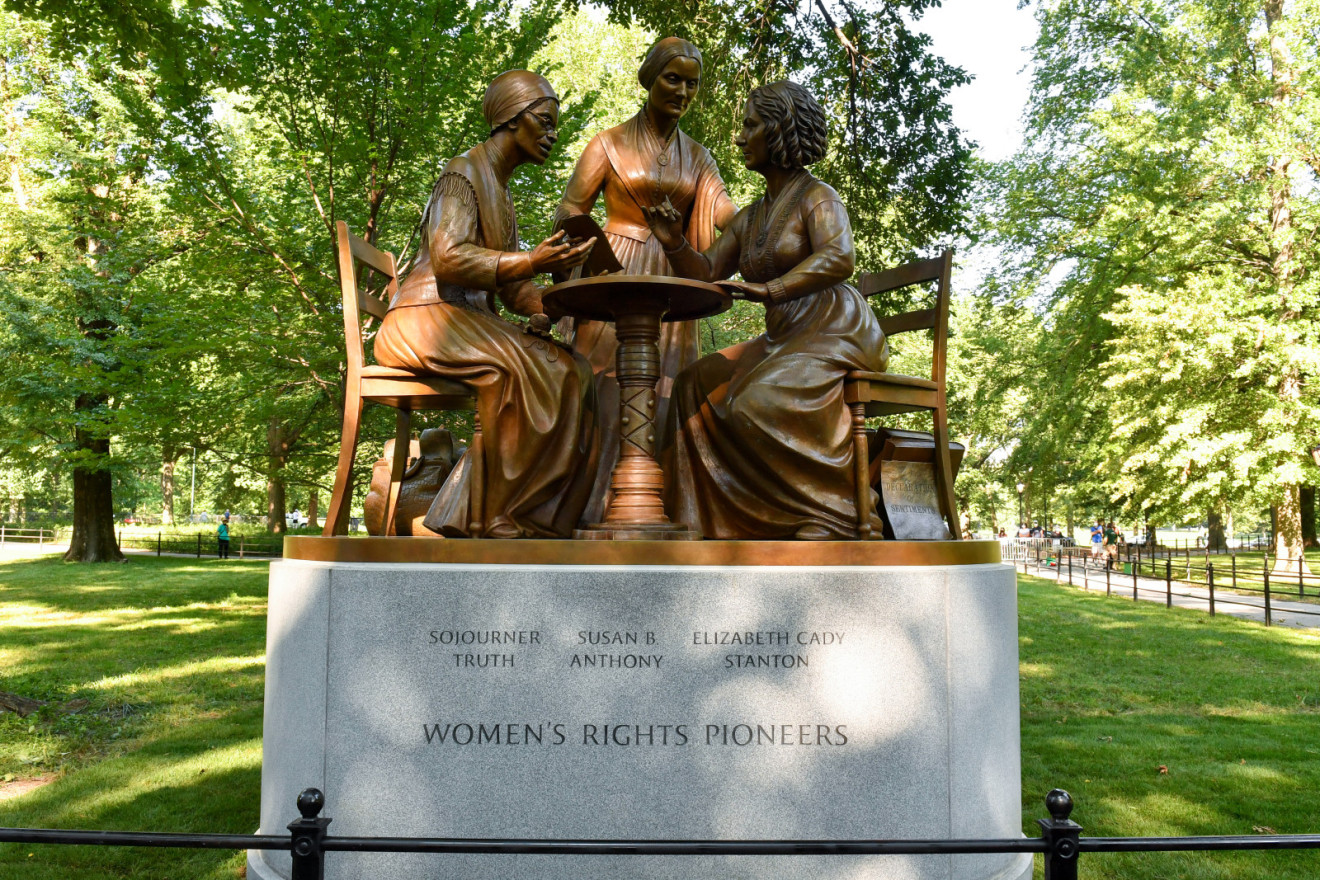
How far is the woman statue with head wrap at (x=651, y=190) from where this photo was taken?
538 cm

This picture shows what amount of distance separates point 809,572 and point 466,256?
2027 mm

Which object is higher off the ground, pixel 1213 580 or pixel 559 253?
pixel 559 253

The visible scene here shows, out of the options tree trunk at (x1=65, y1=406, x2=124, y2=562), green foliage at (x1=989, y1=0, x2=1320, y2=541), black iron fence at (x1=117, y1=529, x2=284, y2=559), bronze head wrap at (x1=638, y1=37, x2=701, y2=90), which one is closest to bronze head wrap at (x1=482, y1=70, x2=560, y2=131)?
bronze head wrap at (x1=638, y1=37, x2=701, y2=90)

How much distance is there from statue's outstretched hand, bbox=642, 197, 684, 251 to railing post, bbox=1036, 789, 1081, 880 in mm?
3333

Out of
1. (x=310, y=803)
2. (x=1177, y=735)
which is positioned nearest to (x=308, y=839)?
(x=310, y=803)

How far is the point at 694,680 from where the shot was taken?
3809 mm

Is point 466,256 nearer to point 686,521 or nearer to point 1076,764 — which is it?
point 686,521

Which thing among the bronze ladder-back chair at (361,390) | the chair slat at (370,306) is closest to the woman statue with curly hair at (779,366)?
the bronze ladder-back chair at (361,390)

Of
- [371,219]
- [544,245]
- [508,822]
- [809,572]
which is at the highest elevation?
[371,219]

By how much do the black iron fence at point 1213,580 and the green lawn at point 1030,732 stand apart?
5.89ft

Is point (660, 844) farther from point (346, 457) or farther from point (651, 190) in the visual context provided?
point (651, 190)

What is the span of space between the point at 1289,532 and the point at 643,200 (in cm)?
2273

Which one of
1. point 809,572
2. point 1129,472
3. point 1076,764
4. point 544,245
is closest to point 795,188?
point 544,245

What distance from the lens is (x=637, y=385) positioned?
14.6 feet
